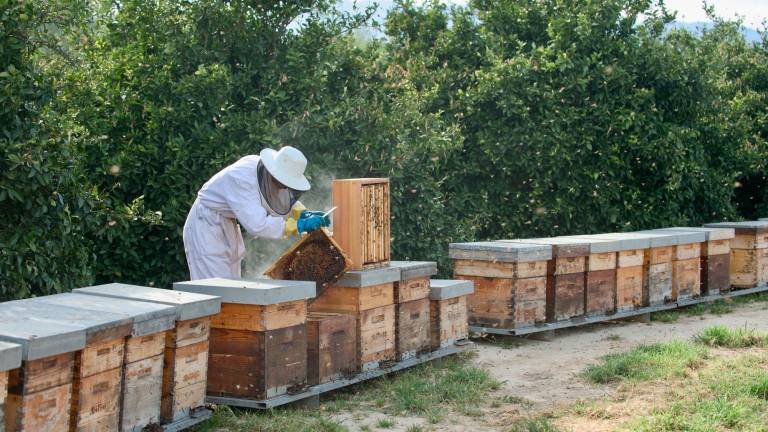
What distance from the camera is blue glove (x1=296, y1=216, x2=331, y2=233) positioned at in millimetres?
6023

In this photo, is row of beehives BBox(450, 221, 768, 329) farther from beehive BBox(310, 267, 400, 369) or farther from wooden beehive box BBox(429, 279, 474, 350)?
beehive BBox(310, 267, 400, 369)

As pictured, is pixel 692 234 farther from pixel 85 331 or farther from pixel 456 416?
pixel 85 331

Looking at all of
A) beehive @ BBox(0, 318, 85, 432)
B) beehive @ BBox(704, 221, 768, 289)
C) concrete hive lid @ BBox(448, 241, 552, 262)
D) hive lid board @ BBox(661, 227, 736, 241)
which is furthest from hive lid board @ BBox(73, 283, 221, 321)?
beehive @ BBox(704, 221, 768, 289)

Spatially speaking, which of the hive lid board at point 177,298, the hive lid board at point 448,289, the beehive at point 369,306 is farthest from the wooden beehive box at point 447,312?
the hive lid board at point 177,298

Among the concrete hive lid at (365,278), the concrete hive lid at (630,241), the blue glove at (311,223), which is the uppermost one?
the blue glove at (311,223)

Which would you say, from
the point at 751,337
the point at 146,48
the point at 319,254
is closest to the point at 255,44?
the point at 146,48

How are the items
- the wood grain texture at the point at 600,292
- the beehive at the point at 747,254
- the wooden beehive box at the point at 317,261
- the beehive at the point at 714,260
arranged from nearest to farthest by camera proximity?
the wooden beehive box at the point at 317,261 → the wood grain texture at the point at 600,292 → the beehive at the point at 714,260 → the beehive at the point at 747,254

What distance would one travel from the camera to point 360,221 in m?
6.25

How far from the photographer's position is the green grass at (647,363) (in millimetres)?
6531

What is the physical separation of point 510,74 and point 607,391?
530 cm

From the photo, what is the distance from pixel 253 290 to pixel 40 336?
1.47 m

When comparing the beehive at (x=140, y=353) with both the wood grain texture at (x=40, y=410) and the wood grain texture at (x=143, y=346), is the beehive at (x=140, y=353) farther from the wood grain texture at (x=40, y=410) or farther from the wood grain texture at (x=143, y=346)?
the wood grain texture at (x=40, y=410)

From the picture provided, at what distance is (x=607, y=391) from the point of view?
246 inches

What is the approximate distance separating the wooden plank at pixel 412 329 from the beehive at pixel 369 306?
7 cm
